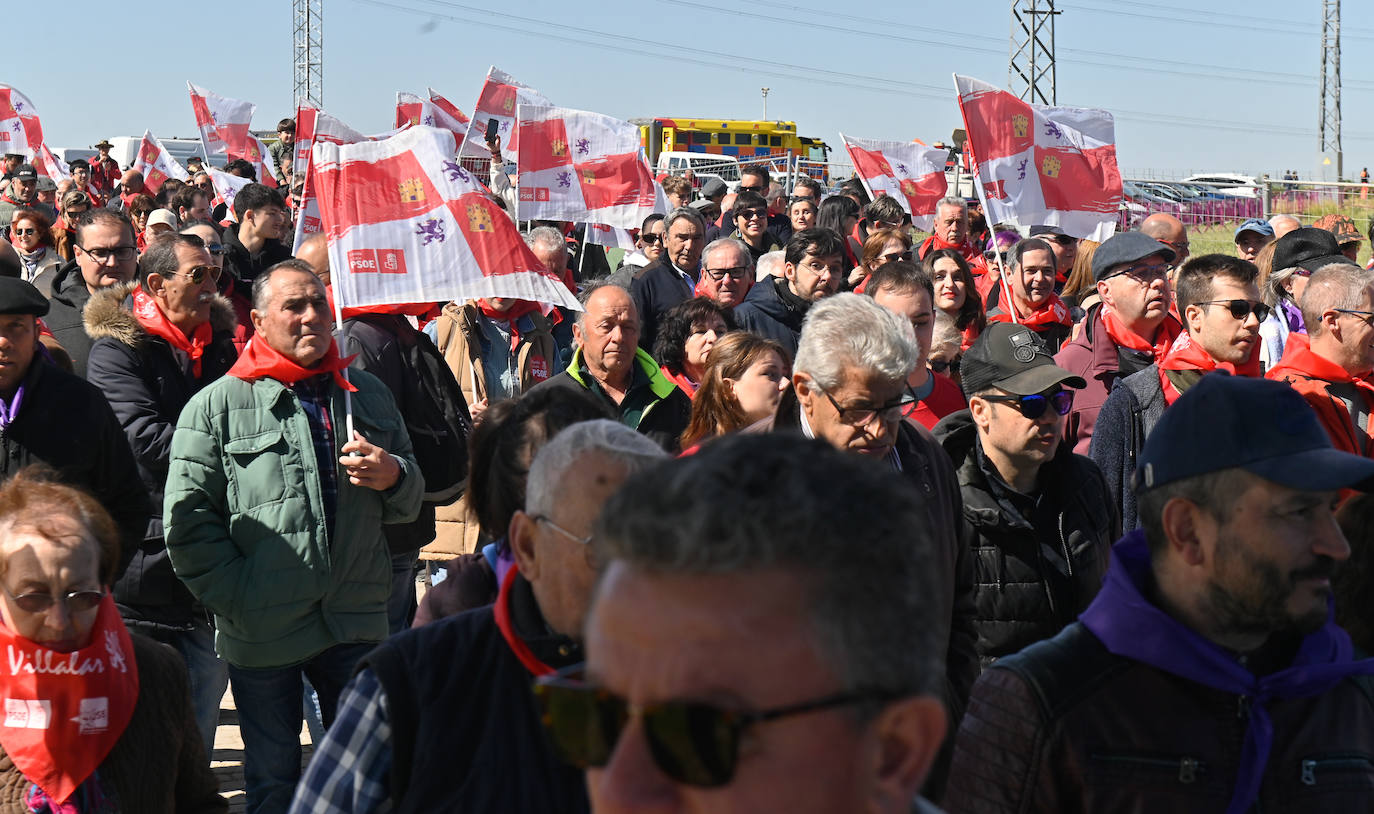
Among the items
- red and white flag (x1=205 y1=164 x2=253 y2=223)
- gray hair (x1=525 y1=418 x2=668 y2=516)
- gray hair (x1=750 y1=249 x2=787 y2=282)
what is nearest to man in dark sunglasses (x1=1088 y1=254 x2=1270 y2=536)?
gray hair (x1=525 y1=418 x2=668 y2=516)

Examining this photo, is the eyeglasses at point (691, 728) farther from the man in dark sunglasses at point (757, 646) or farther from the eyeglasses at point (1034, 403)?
the eyeglasses at point (1034, 403)

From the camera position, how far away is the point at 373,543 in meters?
4.79

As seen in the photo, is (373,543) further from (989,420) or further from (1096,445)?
(1096,445)

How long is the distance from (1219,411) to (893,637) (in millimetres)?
1391

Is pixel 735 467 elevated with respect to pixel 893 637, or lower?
elevated

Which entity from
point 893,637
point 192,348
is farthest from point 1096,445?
point 893,637

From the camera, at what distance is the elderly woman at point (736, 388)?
4.95 m

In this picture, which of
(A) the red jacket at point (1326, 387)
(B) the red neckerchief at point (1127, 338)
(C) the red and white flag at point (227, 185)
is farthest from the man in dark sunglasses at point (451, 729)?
(C) the red and white flag at point (227, 185)

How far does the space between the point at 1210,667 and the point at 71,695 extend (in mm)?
2586

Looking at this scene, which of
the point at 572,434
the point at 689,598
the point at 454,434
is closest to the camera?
the point at 689,598

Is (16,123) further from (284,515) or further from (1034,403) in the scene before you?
(1034,403)

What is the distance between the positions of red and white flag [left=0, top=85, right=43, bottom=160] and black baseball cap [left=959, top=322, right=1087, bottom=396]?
1550 centimetres

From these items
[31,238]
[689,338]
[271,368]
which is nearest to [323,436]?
[271,368]

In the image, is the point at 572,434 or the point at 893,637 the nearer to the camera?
the point at 893,637
